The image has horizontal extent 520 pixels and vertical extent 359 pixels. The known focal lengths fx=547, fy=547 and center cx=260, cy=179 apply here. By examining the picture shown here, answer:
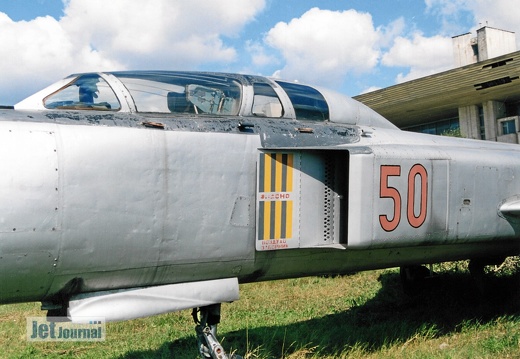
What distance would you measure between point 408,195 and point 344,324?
2975 mm

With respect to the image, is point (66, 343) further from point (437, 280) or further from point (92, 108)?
point (437, 280)

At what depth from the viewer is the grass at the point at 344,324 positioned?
5.80 metres

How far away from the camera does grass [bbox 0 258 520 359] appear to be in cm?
580

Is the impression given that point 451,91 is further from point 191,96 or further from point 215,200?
point 215,200

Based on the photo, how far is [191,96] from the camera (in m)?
4.48

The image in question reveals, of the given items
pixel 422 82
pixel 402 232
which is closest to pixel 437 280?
pixel 402 232

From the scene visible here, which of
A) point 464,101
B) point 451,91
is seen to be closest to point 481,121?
point 464,101

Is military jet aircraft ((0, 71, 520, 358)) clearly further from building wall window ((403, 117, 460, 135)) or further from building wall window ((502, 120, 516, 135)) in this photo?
building wall window ((403, 117, 460, 135))

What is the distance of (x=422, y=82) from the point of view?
76.8 feet

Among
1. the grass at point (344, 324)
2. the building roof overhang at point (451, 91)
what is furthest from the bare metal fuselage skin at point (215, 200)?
the building roof overhang at point (451, 91)

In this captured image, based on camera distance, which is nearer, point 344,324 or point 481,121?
point 344,324

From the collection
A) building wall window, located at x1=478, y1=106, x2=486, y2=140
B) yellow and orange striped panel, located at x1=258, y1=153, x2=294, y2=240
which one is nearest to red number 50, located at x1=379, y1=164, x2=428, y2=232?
yellow and orange striped panel, located at x1=258, y1=153, x2=294, y2=240

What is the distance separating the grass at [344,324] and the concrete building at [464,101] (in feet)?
47.4
